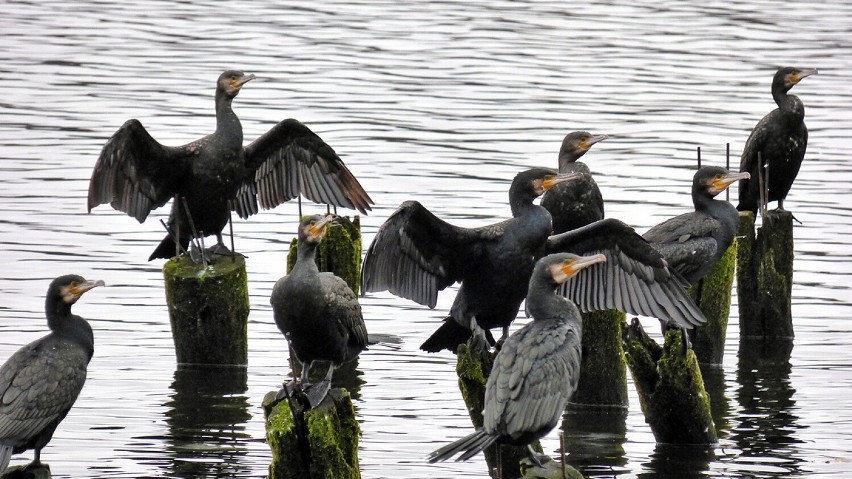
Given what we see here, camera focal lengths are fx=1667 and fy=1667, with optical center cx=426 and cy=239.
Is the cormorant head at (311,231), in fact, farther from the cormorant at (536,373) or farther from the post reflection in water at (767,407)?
the post reflection in water at (767,407)

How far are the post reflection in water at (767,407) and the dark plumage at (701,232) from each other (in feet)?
3.45

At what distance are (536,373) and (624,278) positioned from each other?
2.03m

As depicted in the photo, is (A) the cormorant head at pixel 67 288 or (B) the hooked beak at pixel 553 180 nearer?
(A) the cormorant head at pixel 67 288

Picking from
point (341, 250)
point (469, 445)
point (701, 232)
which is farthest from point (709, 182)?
point (469, 445)

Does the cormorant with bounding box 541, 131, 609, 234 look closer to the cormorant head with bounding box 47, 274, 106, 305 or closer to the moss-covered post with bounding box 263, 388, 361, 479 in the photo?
the moss-covered post with bounding box 263, 388, 361, 479

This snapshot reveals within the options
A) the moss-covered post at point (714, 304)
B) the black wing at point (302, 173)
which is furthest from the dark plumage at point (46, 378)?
the moss-covered post at point (714, 304)

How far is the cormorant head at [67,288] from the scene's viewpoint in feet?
29.0

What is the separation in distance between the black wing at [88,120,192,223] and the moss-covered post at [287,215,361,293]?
991 millimetres

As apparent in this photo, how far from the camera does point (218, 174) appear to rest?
11656 mm

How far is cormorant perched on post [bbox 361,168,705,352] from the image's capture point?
9.62 m

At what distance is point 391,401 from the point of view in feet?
36.7

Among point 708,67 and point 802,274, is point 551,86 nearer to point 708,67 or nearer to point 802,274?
point 708,67

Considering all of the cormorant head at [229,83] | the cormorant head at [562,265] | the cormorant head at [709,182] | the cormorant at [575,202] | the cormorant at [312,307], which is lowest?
the cormorant at [312,307]

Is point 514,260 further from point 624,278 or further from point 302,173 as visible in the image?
point 302,173
